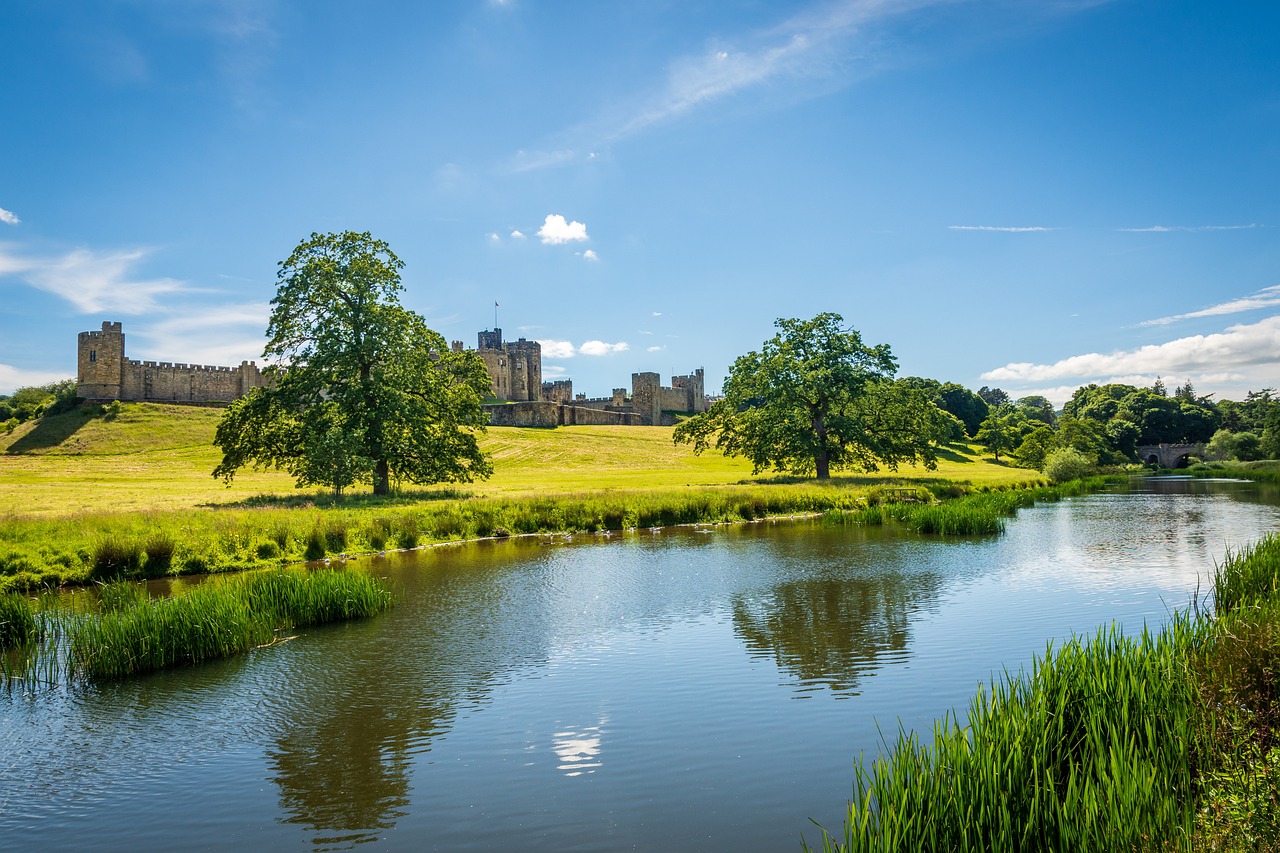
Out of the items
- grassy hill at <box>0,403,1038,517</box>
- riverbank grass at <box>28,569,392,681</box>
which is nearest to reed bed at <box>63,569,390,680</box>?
riverbank grass at <box>28,569,392,681</box>

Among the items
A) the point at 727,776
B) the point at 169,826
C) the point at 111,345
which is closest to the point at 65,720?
the point at 169,826

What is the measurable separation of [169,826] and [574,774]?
125 inches

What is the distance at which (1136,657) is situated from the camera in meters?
6.56

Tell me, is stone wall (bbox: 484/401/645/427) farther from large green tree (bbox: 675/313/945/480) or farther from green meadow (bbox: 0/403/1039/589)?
large green tree (bbox: 675/313/945/480)

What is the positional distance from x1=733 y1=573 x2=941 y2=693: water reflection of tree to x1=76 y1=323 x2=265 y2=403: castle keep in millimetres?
71172

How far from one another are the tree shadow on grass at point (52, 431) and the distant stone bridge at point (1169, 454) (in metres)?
101

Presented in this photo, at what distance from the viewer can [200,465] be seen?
52031 millimetres

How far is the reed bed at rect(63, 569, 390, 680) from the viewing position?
10188mm

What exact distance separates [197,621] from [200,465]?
4690 centimetres

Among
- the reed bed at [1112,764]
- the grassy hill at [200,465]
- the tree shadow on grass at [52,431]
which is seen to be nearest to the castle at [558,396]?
the grassy hill at [200,465]

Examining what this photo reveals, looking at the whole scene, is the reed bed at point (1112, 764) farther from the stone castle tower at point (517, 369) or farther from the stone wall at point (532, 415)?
the stone castle tower at point (517, 369)

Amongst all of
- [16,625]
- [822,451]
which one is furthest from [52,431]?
[16,625]

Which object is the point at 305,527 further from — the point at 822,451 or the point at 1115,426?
the point at 1115,426

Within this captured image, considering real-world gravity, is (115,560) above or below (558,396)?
below
